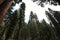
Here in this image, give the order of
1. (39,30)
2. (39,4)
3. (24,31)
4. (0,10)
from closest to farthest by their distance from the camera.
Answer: (0,10) → (39,4) → (24,31) → (39,30)

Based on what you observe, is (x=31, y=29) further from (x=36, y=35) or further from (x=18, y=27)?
(x=18, y=27)

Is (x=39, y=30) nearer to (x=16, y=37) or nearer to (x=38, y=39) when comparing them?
(x=38, y=39)

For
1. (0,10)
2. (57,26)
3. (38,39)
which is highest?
(0,10)

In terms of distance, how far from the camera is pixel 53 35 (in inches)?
1688

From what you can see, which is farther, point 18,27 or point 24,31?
point 24,31

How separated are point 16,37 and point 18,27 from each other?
2.39m

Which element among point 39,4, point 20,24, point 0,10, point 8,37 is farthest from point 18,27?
point 0,10

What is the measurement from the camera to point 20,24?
37.8 m

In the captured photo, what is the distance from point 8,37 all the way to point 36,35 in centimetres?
1510

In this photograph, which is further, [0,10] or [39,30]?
[39,30]

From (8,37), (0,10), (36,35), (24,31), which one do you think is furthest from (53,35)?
(0,10)

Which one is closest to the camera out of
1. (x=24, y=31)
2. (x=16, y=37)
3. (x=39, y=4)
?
(x=39, y=4)

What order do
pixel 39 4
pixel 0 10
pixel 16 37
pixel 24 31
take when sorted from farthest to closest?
pixel 24 31, pixel 16 37, pixel 39 4, pixel 0 10

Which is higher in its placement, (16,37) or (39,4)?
(39,4)
